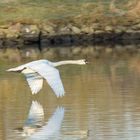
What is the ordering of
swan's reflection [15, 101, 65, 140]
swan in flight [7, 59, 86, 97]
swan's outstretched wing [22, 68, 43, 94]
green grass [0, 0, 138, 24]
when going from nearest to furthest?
swan's reflection [15, 101, 65, 140] → swan in flight [7, 59, 86, 97] → swan's outstretched wing [22, 68, 43, 94] → green grass [0, 0, 138, 24]

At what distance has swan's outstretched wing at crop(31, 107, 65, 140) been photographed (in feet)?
45.3

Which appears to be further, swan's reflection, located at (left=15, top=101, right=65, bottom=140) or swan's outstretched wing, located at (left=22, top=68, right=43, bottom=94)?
swan's outstretched wing, located at (left=22, top=68, right=43, bottom=94)

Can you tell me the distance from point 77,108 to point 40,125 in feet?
6.82

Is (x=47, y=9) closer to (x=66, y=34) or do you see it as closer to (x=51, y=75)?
(x=66, y=34)

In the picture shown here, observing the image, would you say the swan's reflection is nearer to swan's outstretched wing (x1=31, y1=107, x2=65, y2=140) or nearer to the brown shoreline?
swan's outstretched wing (x1=31, y1=107, x2=65, y2=140)

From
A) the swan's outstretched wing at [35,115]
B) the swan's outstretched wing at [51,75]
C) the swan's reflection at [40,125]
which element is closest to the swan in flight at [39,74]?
the swan's outstretched wing at [51,75]

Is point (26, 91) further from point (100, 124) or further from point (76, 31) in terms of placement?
point (76, 31)

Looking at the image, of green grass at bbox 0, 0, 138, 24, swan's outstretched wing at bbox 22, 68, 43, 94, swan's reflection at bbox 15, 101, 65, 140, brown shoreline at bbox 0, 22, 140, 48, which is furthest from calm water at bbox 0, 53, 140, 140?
green grass at bbox 0, 0, 138, 24

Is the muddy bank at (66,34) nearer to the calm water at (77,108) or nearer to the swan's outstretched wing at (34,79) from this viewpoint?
the calm water at (77,108)

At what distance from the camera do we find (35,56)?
31.5 m

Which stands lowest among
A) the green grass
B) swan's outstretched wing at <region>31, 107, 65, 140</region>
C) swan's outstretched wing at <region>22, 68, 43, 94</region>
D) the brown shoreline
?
swan's outstretched wing at <region>31, 107, 65, 140</region>

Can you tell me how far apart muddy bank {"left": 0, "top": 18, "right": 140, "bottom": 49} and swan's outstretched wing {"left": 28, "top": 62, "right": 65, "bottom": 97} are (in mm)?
22228

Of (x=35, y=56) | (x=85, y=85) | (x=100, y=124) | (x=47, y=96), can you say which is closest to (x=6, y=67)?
(x=35, y=56)

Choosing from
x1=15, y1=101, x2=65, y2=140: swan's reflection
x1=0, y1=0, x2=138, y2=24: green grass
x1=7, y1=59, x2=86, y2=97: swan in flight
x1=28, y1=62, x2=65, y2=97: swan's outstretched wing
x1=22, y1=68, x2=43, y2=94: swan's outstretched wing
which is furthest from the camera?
x1=0, y1=0, x2=138, y2=24: green grass
